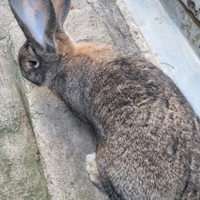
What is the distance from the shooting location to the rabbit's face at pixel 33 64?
7.77 ft

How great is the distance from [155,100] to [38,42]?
0.97 metres

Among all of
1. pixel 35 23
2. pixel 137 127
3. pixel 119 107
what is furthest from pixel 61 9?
pixel 137 127

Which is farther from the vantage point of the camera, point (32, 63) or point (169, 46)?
point (169, 46)

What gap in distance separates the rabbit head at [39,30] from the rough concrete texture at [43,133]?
Answer: 44 cm

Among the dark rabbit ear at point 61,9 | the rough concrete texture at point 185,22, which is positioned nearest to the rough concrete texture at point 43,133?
the rough concrete texture at point 185,22

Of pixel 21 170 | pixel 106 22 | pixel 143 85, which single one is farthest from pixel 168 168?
pixel 106 22

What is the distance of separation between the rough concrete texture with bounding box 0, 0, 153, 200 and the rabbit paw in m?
0.07

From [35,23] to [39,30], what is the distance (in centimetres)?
6

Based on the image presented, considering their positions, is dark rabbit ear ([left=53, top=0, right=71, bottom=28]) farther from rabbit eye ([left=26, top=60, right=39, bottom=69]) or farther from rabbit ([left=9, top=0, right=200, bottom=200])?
rabbit eye ([left=26, top=60, right=39, bottom=69])

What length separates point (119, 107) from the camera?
6.75 ft

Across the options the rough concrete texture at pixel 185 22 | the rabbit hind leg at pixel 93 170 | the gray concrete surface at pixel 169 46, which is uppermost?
the rough concrete texture at pixel 185 22

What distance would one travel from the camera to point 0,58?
3.41 meters

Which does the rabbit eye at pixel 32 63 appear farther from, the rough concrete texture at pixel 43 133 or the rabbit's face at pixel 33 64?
the rough concrete texture at pixel 43 133

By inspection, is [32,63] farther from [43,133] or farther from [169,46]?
[169,46]
